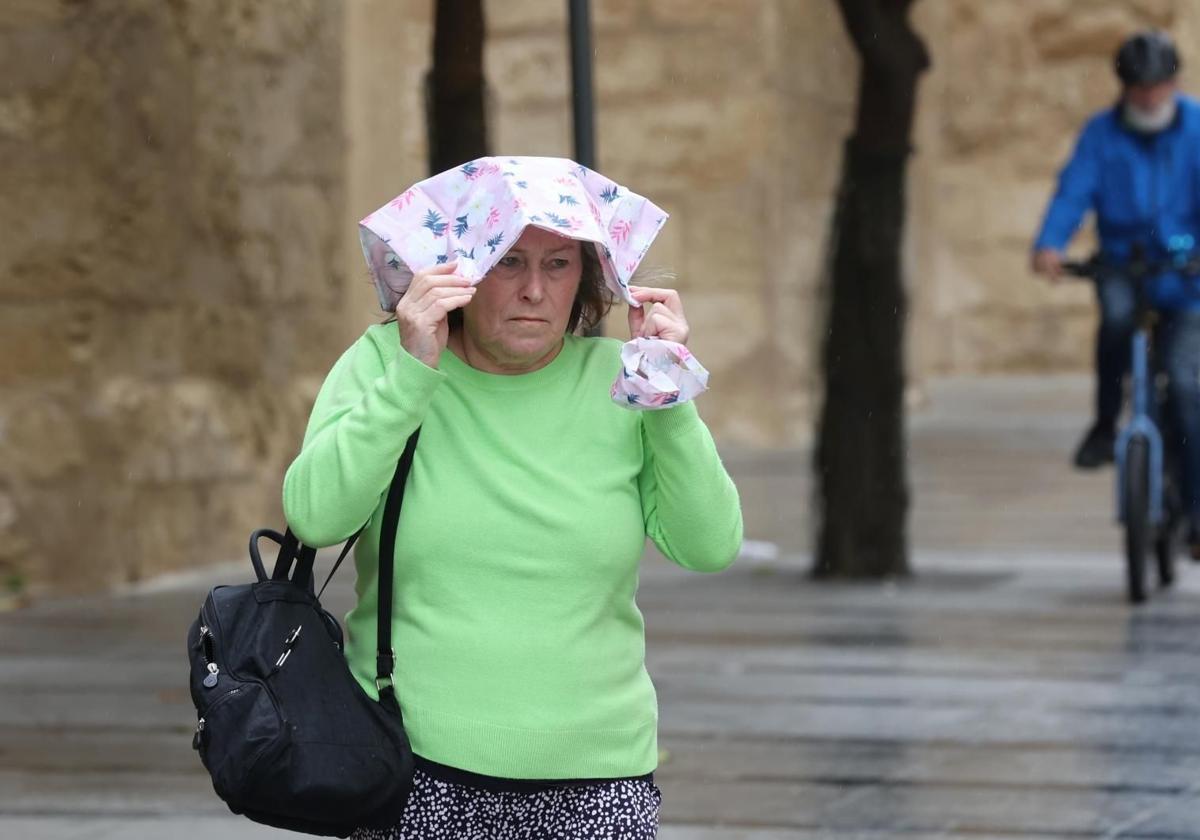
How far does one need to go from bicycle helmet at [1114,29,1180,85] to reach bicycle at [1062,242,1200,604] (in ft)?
1.95

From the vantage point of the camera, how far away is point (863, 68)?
9.20 metres

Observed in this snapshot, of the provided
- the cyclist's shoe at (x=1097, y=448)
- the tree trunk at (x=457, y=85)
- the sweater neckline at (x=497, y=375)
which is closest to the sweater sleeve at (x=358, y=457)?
the sweater neckline at (x=497, y=375)

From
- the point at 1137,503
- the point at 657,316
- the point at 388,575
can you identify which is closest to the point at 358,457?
the point at 388,575

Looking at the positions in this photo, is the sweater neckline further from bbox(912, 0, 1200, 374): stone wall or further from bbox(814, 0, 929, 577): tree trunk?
bbox(912, 0, 1200, 374): stone wall

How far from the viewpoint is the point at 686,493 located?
9.74 feet

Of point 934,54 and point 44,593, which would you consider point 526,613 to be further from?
point 934,54

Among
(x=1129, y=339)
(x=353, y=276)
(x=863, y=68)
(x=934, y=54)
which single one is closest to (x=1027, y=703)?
(x=1129, y=339)

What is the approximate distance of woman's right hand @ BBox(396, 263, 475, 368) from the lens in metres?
2.85

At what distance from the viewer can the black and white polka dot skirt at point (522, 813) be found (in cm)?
292

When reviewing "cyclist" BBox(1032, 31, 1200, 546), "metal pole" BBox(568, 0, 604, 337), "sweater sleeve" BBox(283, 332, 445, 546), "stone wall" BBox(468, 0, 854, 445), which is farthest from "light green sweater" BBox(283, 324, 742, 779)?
"stone wall" BBox(468, 0, 854, 445)

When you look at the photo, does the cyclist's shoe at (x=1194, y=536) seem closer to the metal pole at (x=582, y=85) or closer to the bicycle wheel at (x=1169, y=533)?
the bicycle wheel at (x=1169, y=533)

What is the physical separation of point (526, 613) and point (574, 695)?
0.12m

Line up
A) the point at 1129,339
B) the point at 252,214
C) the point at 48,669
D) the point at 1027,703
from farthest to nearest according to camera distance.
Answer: the point at 252,214 < the point at 1129,339 < the point at 48,669 < the point at 1027,703

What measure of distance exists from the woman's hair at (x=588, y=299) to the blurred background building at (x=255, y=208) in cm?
577
